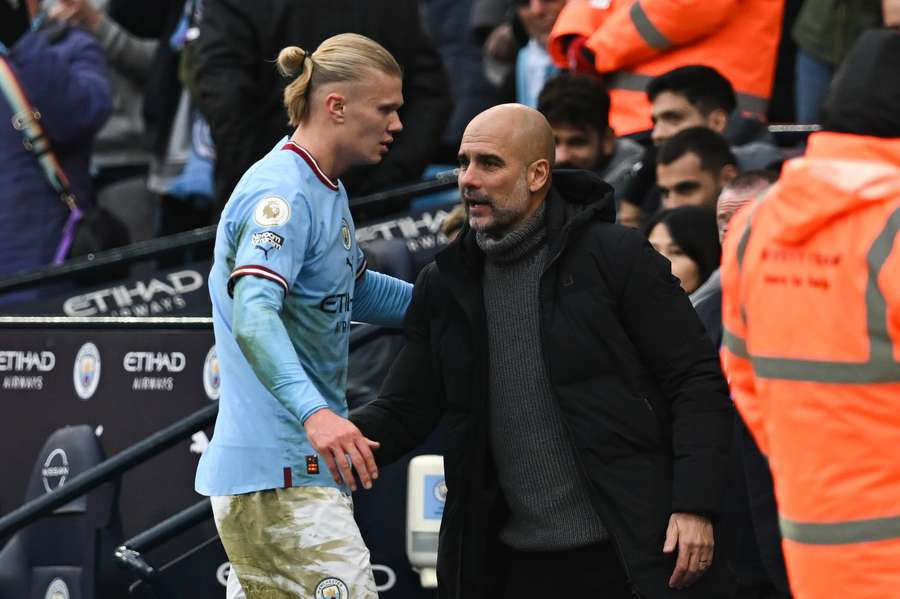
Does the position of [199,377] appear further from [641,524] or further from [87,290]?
[641,524]

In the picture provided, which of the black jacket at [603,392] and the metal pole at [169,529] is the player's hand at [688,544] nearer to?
the black jacket at [603,392]

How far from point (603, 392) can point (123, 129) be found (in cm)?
713

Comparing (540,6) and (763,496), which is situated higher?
(540,6)

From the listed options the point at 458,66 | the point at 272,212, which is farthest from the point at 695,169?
the point at 458,66

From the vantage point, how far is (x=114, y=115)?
11.4 meters

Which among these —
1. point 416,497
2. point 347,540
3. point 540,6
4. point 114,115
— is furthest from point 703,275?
point 114,115

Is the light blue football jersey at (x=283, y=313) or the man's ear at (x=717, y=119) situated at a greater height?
the man's ear at (x=717, y=119)

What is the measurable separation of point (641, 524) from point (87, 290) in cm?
479

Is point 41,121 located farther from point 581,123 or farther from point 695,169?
point 695,169

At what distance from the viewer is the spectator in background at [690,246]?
6.98 metres

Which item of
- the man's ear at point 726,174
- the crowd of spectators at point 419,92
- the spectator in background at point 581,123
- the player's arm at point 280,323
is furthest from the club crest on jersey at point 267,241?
the spectator in background at point 581,123

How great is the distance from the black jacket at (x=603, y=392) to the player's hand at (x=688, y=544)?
4 cm

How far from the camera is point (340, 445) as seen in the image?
15.2 feet

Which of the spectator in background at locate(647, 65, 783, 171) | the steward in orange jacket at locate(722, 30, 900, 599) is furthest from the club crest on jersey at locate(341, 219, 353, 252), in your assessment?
the spectator in background at locate(647, 65, 783, 171)
